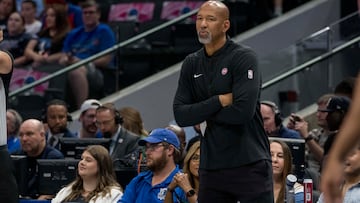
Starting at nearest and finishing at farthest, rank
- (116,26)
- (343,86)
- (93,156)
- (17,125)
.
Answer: (93,156) → (343,86) → (17,125) → (116,26)

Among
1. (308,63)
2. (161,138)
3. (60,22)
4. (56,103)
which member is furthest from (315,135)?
(60,22)

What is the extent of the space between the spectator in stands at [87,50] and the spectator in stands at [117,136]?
2.03 metres

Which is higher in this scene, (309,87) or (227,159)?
(227,159)

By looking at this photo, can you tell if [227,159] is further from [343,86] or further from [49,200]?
[343,86]

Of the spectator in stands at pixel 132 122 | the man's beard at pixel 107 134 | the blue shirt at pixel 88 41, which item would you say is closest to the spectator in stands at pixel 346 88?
the spectator in stands at pixel 132 122

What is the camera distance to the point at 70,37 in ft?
49.1

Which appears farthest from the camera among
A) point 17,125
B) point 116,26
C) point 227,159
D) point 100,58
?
point 116,26

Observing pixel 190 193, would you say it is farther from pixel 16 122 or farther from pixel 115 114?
pixel 16 122

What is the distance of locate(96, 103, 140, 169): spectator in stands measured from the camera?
1051cm

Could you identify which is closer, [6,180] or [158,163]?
[6,180]

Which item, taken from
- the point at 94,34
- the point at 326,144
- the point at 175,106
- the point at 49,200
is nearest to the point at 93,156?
the point at 49,200

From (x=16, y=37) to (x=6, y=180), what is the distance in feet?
29.7

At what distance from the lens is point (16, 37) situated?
15617 millimetres

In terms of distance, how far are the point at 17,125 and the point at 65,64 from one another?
195cm
